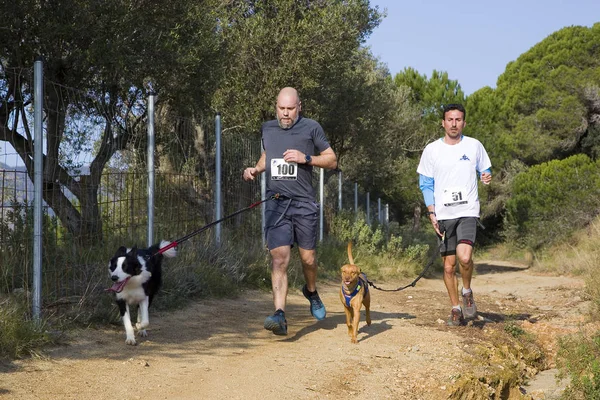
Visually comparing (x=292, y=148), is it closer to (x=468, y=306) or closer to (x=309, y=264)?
(x=309, y=264)

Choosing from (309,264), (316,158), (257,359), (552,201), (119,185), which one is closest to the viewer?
(257,359)

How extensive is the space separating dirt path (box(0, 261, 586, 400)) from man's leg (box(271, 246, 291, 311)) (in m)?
0.39

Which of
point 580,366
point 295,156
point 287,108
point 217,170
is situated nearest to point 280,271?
point 295,156

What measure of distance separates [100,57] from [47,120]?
93.6 inches

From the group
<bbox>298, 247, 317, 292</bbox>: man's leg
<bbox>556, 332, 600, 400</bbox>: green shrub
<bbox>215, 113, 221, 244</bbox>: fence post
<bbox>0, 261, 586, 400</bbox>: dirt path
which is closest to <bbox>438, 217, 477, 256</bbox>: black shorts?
<bbox>0, 261, 586, 400</bbox>: dirt path

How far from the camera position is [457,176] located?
7.33m

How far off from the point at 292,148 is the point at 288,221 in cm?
66

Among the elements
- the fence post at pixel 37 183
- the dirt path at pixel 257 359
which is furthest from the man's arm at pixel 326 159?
the fence post at pixel 37 183

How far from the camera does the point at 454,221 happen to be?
7.41m

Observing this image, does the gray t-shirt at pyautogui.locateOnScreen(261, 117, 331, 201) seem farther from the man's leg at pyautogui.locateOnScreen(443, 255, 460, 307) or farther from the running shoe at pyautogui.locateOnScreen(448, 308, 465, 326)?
the running shoe at pyautogui.locateOnScreen(448, 308, 465, 326)

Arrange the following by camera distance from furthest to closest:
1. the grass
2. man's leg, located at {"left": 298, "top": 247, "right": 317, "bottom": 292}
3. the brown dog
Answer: man's leg, located at {"left": 298, "top": 247, "right": 317, "bottom": 292} < the brown dog < the grass

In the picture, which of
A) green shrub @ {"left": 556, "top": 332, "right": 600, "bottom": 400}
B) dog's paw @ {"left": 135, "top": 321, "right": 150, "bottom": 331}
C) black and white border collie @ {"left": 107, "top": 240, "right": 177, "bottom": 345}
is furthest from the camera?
dog's paw @ {"left": 135, "top": 321, "right": 150, "bottom": 331}

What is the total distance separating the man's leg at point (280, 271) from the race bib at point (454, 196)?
6.30 ft

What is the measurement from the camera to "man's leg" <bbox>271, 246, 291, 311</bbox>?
6430 millimetres
